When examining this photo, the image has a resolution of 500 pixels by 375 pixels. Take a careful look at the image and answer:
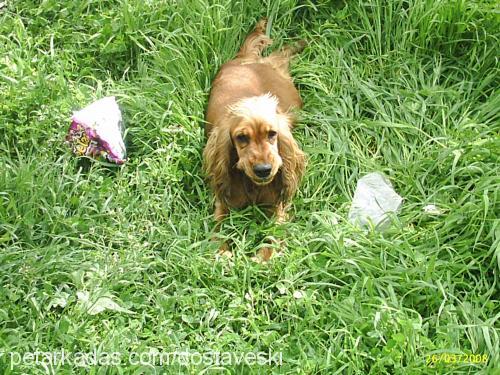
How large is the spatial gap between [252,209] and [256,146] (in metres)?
0.37

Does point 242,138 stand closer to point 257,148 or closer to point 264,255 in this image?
point 257,148

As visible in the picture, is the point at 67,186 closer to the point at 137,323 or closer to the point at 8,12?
the point at 137,323

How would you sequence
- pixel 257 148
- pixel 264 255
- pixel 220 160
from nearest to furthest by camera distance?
pixel 264 255, pixel 257 148, pixel 220 160

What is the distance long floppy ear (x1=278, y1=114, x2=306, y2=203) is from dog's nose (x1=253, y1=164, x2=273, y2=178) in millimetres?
222

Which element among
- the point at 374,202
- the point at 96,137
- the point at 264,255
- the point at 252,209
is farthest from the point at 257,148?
the point at 96,137

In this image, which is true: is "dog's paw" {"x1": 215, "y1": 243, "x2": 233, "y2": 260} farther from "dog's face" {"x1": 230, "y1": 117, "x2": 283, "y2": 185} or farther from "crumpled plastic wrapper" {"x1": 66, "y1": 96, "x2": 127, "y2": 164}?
"crumpled plastic wrapper" {"x1": 66, "y1": 96, "x2": 127, "y2": 164}

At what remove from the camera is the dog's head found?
3727 mm

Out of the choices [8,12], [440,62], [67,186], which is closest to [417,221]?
[440,62]

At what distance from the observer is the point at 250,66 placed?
4.48m

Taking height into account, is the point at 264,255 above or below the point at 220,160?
below

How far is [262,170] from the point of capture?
3.67 meters

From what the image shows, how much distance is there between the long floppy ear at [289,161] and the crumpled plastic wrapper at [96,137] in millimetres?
870

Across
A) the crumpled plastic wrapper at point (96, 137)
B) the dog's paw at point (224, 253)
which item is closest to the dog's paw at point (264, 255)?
the dog's paw at point (224, 253)

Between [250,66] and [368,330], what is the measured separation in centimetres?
198
